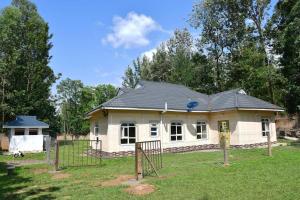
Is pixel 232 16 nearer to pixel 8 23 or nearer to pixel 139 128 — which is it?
pixel 139 128

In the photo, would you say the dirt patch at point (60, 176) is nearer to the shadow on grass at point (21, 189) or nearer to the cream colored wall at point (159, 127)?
the shadow on grass at point (21, 189)

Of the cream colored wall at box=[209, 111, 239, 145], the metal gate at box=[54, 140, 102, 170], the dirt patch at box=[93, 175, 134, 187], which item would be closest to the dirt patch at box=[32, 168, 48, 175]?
the metal gate at box=[54, 140, 102, 170]

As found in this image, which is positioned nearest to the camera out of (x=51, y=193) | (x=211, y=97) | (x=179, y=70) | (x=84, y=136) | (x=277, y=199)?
(x=277, y=199)

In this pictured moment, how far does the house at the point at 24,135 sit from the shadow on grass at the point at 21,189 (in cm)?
1339

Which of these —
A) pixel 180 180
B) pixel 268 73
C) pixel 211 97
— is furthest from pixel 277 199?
pixel 268 73

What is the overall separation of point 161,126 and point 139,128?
1.83m

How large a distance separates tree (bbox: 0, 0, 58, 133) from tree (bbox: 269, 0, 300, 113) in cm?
2838

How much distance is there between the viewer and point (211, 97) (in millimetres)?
26000

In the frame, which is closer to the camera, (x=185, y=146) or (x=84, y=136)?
(x=185, y=146)

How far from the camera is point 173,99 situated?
2234 cm

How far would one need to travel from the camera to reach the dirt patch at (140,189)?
808 centimetres

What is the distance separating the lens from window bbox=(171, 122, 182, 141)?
20969 millimetres

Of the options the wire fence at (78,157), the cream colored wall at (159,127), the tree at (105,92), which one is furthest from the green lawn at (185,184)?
the tree at (105,92)

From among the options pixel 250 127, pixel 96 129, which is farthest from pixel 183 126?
pixel 96 129
